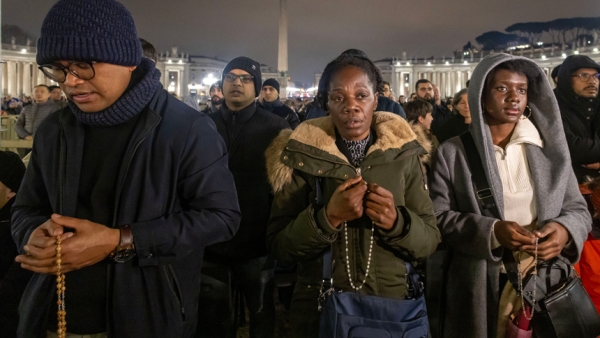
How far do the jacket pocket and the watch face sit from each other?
15 cm

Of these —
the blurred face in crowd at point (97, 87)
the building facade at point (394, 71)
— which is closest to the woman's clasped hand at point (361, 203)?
the blurred face in crowd at point (97, 87)

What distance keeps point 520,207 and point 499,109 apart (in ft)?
1.87

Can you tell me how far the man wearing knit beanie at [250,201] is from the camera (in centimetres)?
319

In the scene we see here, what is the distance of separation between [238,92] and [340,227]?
6.27 feet

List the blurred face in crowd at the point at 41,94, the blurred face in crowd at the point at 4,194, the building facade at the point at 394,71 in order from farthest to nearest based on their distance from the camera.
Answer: the building facade at the point at 394,71 < the blurred face in crowd at the point at 41,94 < the blurred face in crowd at the point at 4,194

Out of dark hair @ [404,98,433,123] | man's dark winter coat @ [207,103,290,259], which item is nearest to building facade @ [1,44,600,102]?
dark hair @ [404,98,433,123]

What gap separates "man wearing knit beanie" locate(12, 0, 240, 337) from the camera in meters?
1.66

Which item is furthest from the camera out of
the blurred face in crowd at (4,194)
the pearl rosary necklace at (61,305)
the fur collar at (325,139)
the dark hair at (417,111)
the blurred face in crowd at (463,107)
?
the dark hair at (417,111)

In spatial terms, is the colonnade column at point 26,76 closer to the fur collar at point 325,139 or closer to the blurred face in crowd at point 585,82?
the blurred face in crowd at point 585,82

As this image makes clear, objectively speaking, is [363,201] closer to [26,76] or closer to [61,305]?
[61,305]

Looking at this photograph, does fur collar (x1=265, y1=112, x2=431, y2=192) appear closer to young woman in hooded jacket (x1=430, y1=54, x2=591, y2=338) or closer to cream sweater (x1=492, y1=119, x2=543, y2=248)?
young woman in hooded jacket (x1=430, y1=54, x2=591, y2=338)

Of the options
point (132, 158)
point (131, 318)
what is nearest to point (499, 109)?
point (132, 158)

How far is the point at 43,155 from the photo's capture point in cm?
183

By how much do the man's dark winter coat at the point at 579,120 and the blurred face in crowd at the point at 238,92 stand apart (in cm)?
276
